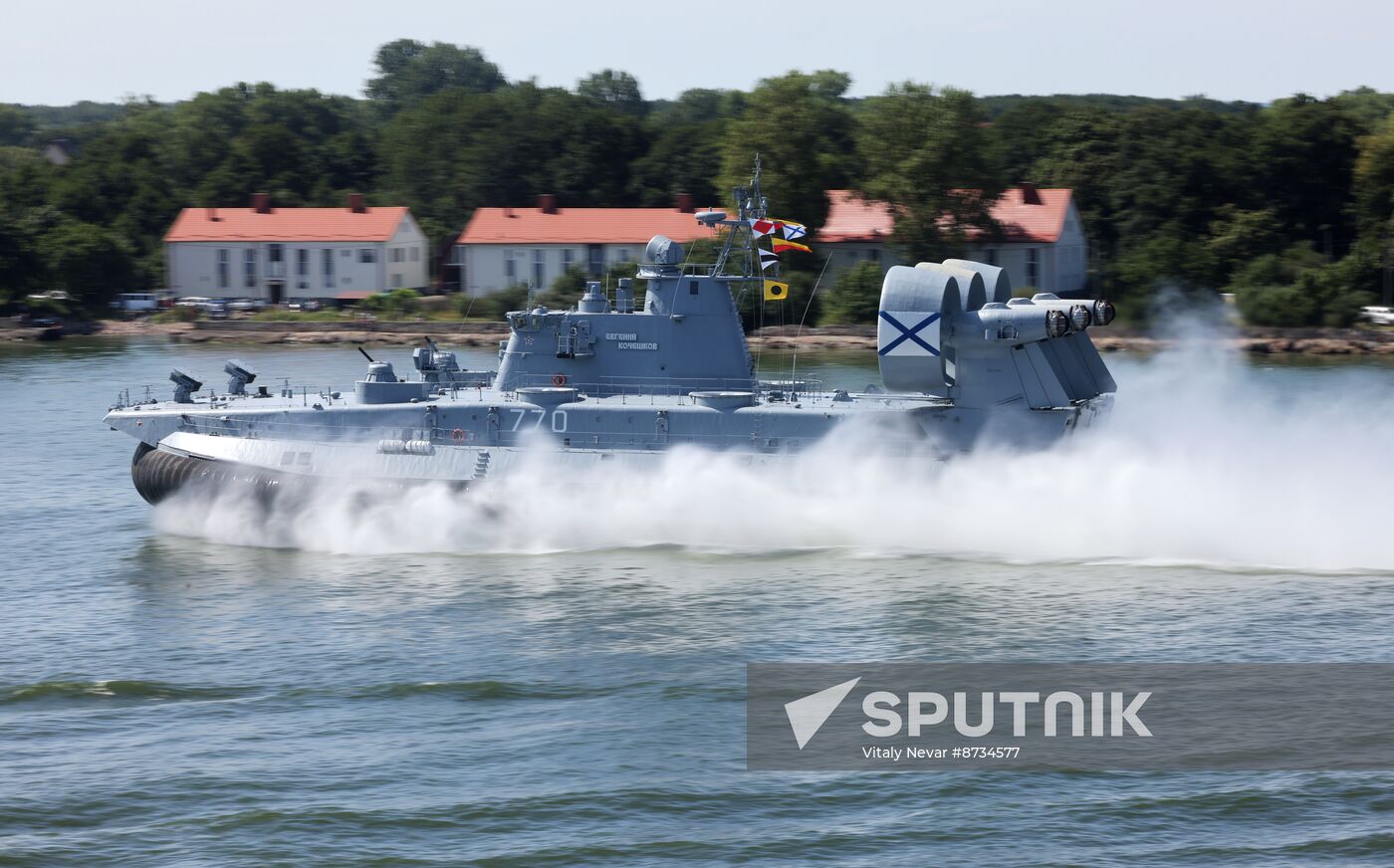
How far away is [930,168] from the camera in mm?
60281

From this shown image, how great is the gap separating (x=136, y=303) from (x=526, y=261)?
1695 centimetres

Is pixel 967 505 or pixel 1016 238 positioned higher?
pixel 1016 238

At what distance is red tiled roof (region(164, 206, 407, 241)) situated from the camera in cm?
6969

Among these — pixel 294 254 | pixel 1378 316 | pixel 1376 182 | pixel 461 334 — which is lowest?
pixel 461 334

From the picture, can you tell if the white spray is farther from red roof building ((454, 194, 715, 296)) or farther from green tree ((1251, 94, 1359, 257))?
green tree ((1251, 94, 1359, 257))

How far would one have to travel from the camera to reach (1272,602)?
20.7m

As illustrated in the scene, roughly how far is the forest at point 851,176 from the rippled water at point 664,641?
16335 millimetres

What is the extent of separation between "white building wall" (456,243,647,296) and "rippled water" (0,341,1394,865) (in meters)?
37.3

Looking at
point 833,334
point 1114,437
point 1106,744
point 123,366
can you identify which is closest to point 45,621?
point 1106,744

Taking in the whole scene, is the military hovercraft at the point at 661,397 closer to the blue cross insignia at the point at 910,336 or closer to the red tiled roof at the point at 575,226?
the blue cross insignia at the point at 910,336

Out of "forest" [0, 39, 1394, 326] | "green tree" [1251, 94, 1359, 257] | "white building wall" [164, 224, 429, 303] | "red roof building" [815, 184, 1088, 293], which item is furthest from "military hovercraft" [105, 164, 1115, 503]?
"green tree" [1251, 94, 1359, 257]

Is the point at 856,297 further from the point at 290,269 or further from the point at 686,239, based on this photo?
the point at 290,269

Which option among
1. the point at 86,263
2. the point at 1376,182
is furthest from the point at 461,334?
the point at 1376,182

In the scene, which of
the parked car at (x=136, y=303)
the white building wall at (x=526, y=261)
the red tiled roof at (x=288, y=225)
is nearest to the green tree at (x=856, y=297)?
the white building wall at (x=526, y=261)
